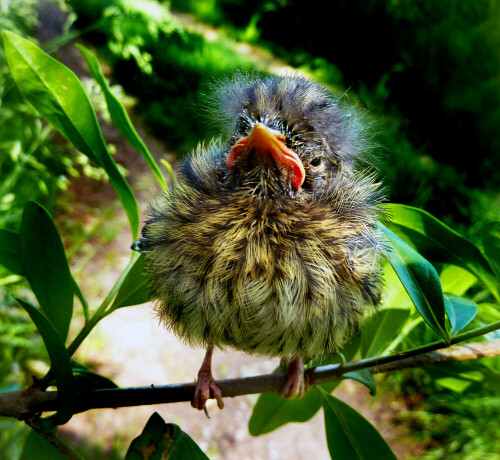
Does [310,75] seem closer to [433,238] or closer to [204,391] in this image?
[433,238]

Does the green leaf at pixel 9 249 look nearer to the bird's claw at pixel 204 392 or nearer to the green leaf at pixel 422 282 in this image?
the bird's claw at pixel 204 392

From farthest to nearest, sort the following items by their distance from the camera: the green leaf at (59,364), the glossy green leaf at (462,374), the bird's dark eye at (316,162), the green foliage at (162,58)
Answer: the green foliage at (162,58), the glossy green leaf at (462,374), the bird's dark eye at (316,162), the green leaf at (59,364)

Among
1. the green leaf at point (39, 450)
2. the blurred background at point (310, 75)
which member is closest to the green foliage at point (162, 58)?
the blurred background at point (310, 75)

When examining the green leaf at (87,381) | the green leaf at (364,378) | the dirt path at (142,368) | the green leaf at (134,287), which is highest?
the green leaf at (364,378)

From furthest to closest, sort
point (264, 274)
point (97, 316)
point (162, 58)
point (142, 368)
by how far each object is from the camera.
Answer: point (142, 368) < point (162, 58) < point (97, 316) < point (264, 274)

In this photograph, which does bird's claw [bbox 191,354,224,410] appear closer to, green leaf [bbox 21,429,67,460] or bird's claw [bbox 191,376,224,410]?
bird's claw [bbox 191,376,224,410]

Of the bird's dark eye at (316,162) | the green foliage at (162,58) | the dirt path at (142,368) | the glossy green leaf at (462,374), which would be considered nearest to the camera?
the bird's dark eye at (316,162)

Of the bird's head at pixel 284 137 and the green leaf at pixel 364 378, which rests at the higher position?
the bird's head at pixel 284 137

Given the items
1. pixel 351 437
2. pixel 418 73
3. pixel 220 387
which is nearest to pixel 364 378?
pixel 351 437
